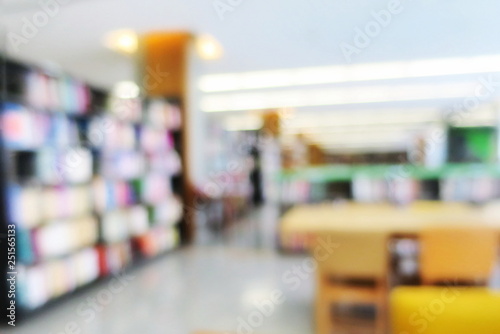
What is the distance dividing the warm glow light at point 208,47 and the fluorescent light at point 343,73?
881mm

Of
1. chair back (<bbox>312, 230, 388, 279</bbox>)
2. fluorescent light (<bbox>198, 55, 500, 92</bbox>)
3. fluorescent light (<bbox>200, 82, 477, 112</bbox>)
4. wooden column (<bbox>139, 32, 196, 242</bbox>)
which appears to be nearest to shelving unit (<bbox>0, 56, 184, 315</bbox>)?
wooden column (<bbox>139, 32, 196, 242</bbox>)

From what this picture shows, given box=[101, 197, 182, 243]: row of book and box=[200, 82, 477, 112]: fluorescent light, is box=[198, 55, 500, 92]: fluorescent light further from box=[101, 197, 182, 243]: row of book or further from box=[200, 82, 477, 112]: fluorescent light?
box=[101, 197, 182, 243]: row of book

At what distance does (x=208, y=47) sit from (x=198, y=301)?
3.51 m

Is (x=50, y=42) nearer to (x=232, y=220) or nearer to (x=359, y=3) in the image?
(x=359, y=3)

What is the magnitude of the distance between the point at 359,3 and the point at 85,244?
3.65 m

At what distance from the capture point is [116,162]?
4.50m

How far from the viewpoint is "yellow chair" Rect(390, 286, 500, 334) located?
47.6 inches

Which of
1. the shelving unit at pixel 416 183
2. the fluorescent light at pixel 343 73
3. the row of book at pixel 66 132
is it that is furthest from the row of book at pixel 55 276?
the fluorescent light at pixel 343 73

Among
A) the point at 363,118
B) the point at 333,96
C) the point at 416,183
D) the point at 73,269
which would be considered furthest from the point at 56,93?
the point at 363,118

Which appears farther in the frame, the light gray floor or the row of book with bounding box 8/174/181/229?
the row of book with bounding box 8/174/181/229

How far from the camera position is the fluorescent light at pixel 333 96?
312 inches

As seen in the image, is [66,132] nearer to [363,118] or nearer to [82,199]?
[82,199]

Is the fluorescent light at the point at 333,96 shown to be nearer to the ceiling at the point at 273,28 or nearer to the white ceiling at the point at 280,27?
the ceiling at the point at 273,28

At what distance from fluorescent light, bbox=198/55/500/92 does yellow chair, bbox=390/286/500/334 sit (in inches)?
199
